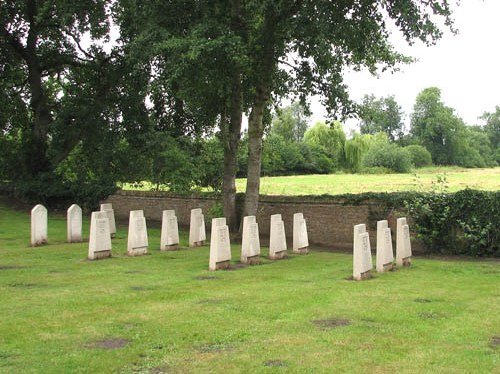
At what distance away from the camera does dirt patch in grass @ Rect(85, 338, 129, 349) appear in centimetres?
598

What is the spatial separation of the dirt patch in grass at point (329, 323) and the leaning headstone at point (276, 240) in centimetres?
641

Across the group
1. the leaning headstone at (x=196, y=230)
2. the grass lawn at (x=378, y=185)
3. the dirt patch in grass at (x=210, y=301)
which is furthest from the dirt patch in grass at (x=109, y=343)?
the grass lawn at (x=378, y=185)

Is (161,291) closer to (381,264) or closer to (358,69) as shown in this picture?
(381,264)

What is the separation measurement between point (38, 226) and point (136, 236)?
129 inches

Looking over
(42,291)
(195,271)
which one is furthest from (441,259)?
(42,291)

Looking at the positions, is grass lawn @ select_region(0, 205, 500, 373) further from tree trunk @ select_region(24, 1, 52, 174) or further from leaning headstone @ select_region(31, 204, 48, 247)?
tree trunk @ select_region(24, 1, 52, 174)

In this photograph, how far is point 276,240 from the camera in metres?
13.6

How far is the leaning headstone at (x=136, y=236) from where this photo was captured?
13.5 m

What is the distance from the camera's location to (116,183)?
2488cm

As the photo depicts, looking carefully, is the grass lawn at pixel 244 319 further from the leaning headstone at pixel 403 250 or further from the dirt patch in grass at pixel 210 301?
the leaning headstone at pixel 403 250

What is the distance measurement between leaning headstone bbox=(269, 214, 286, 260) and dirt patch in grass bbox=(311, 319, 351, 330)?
21.0 ft

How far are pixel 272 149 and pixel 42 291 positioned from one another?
16084 mm

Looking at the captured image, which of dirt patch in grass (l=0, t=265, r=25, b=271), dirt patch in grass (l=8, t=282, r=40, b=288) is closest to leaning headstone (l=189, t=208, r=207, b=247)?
dirt patch in grass (l=0, t=265, r=25, b=271)

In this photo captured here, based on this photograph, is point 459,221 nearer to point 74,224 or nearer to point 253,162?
point 253,162
